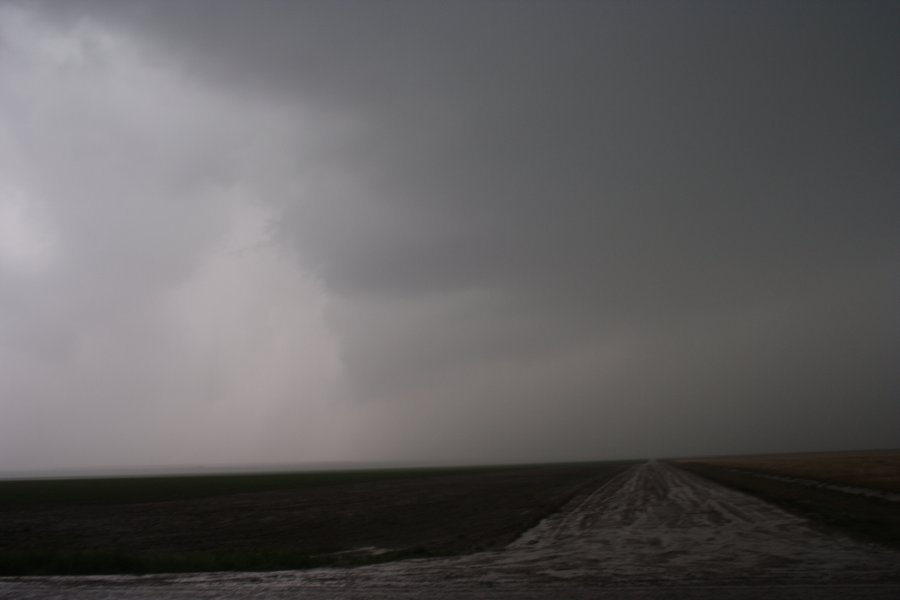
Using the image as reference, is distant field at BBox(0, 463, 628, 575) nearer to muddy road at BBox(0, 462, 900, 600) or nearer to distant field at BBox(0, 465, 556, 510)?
muddy road at BBox(0, 462, 900, 600)

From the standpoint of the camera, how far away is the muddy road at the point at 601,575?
38.5 ft

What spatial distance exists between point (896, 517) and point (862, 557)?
1075 cm

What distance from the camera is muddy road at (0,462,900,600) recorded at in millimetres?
11727

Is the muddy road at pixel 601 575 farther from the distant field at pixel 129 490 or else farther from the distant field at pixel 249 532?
the distant field at pixel 129 490

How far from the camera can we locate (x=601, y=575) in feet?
44.2

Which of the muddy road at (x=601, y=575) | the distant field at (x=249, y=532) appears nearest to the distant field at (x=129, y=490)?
the distant field at (x=249, y=532)

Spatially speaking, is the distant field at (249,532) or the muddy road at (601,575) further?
the distant field at (249,532)

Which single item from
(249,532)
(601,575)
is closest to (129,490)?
(249,532)

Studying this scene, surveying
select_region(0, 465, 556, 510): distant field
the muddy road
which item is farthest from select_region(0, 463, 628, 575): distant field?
select_region(0, 465, 556, 510): distant field

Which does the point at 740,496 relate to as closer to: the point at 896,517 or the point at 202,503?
the point at 896,517

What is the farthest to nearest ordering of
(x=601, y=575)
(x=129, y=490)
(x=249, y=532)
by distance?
(x=129, y=490) < (x=249, y=532) < (x=601, y=575)

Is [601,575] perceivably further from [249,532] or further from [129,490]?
[129,490]

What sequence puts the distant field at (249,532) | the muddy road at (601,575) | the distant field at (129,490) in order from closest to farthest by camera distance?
the muddy road at (601,575) → the distant field at (249,532) → the distant field at (129,490)

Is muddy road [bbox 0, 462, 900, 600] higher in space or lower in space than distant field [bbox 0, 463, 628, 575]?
higher
